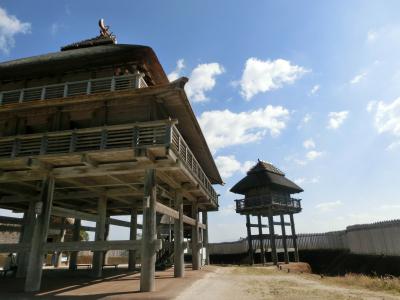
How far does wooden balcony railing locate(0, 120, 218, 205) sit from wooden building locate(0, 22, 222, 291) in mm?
35

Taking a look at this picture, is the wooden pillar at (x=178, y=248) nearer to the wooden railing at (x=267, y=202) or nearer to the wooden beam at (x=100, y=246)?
the wooden beam at (x=100, y=246)

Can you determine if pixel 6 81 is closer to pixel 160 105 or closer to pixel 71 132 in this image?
pixel 71 132

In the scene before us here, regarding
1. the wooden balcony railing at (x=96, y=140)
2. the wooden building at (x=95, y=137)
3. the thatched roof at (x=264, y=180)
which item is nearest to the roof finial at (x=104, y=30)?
the wooden building at (x=95, y=137)

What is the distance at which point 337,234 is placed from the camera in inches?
1276

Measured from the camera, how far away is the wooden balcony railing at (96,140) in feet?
36.1

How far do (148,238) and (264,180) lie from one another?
2094 centimetres

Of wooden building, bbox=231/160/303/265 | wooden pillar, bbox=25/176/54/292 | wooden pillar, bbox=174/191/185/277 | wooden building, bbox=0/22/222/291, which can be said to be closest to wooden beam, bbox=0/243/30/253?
wooden building, bbox=0/22/222/291

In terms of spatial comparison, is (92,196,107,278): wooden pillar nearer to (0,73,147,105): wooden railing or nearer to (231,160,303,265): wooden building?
(0,73,147,105): wooden railing

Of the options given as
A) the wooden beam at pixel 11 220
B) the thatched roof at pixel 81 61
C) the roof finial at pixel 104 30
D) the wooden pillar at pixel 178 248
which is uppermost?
the roof finial at pixel 104 30

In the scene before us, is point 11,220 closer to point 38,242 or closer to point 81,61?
point 38,242

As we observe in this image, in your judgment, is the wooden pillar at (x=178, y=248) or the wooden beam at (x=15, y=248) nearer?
the wooden beam at (x=15, y=248)

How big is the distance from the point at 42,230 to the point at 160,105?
6438 mm

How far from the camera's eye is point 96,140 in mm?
11734

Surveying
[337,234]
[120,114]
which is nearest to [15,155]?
[120,114]
